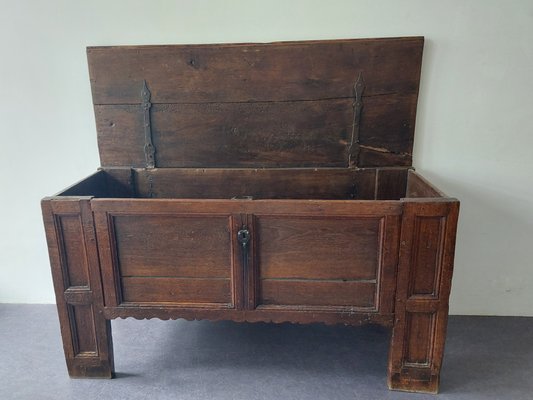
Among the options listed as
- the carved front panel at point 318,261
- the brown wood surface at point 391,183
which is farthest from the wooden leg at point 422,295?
the brown wood surface at point 391,183

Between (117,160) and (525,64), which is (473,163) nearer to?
(525,64)

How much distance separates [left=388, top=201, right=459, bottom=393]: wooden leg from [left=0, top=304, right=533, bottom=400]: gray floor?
0.37 ft

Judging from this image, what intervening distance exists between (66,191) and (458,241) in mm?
1962

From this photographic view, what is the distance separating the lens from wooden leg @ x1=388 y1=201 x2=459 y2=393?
1.52 meters

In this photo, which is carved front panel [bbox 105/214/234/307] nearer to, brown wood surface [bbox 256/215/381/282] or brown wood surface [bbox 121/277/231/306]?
brown wood surface [bbox 121/277/231/306]

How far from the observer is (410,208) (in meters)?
1.52

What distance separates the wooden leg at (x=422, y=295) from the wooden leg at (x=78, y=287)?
1.23m

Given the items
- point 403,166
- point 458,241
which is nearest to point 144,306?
point 403,166

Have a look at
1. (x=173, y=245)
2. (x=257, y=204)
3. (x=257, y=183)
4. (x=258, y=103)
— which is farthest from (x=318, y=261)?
(x=258, y=103)

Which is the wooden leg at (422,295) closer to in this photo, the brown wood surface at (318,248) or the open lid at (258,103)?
the brown wood surface at (318,248)

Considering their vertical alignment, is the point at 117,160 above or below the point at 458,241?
above

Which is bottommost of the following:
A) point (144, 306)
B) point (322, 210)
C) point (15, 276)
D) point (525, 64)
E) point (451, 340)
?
point (451, 340)

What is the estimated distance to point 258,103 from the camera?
2.08m

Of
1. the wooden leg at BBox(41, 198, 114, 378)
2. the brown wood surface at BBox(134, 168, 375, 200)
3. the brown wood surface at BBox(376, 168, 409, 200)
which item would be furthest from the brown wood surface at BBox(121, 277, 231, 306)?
the brown wood surface at BBox(376, 168, 409, 200)
